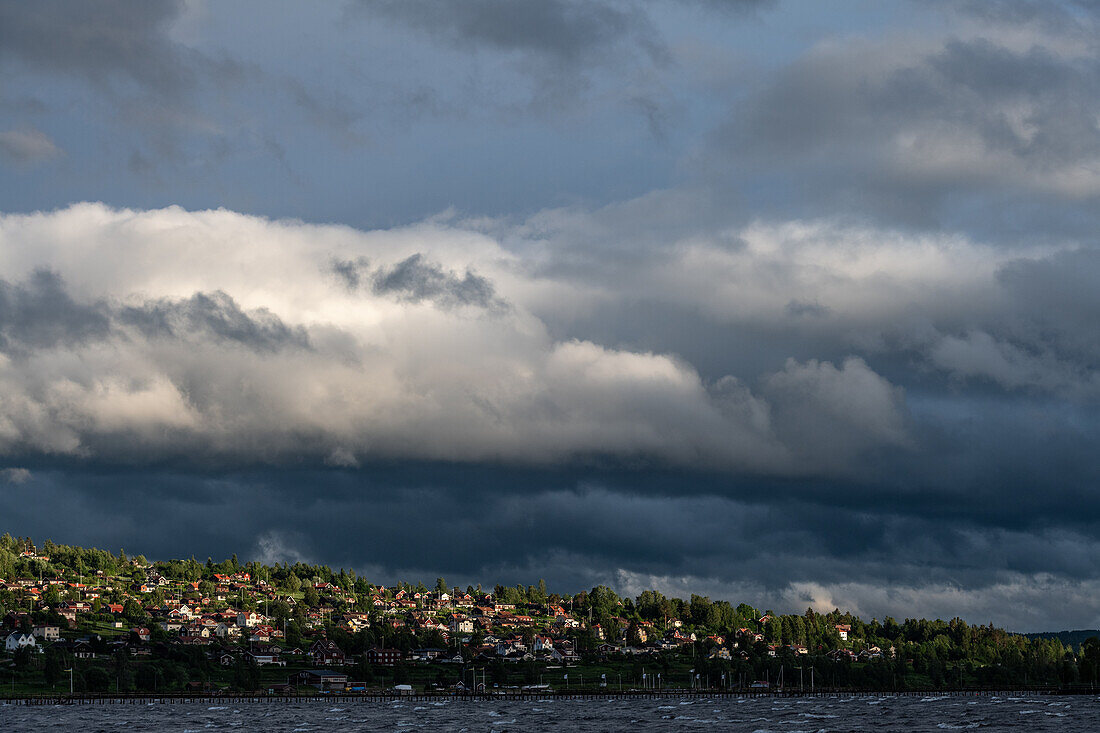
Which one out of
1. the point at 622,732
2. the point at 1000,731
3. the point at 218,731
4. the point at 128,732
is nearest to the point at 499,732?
the point at 622,732

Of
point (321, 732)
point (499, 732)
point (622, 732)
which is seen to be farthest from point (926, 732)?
point (321, 732)

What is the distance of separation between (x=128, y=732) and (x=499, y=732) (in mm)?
58784

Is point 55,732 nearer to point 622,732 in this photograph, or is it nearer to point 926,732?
point 622,732

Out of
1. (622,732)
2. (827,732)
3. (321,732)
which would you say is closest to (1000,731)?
(827,732)

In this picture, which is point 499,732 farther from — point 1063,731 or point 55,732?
point 1063,731

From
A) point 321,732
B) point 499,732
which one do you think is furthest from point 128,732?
point 499,732

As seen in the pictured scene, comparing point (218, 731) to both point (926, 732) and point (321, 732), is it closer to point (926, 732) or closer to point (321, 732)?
point (321, 732)

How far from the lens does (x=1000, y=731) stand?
199 m

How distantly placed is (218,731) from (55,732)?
24900 mm

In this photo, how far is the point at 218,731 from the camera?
199375 millimetres

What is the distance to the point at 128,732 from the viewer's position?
198 metres

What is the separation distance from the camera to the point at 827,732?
19950cm

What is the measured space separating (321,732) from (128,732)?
30.7m

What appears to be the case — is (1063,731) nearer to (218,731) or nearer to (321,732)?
(321,732)
